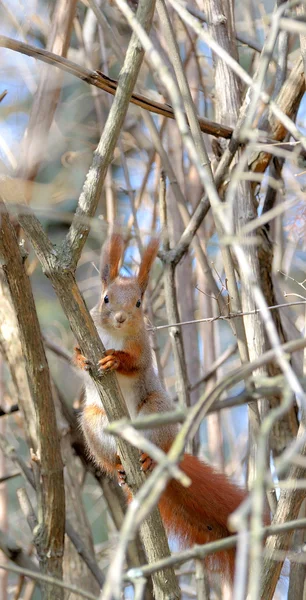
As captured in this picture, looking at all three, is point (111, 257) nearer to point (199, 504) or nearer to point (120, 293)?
point (120, 293)

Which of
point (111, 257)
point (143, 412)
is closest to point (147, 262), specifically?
point (111, 257)

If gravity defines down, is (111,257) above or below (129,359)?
above

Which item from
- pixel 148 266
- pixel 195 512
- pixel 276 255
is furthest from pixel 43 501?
pixel 276 255

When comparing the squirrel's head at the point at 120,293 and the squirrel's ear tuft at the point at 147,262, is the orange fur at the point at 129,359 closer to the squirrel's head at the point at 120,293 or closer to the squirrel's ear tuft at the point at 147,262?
the squirrel's head at the point at 120,293

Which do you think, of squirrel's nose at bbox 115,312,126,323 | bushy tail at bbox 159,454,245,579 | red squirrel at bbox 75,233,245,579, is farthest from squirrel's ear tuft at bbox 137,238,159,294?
bushy tail at bbox 159,454,245,579

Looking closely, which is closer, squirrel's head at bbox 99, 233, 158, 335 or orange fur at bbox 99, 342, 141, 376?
orange fur at bbox 99, 342, 141, 376

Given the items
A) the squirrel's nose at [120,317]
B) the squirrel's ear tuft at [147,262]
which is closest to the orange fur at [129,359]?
the squirrel's nose at [120,317]

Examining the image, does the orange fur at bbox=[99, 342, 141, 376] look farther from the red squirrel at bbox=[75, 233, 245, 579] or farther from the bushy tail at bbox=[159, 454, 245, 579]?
the bushy tail at bbox=[159, 454, 245, 579]
